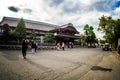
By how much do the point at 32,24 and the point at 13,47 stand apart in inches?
871

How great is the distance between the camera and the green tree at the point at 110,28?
1387 inches

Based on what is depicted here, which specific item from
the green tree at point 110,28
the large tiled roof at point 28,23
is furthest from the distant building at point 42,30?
the green tree at point 110,28

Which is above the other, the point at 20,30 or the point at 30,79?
the point at 20,30

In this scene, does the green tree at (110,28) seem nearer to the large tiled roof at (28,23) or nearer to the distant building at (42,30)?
the distant building at (42,30)

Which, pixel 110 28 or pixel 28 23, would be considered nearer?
pixel 110 28

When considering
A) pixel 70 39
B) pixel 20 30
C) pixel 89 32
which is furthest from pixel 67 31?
pixel 20 30

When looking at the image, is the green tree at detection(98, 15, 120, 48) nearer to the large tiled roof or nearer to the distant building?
the distant building

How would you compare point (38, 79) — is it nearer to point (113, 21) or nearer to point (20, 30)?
point (20, 30)

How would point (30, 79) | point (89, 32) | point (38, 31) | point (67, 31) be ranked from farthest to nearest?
point (89, 32) → point (67, 31) → point (38, 31) → point (30, 79)

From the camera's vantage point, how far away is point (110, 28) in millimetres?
36250

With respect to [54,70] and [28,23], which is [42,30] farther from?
[54,70]

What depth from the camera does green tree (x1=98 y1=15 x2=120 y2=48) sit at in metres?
35.2

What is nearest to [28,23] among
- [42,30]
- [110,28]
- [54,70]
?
[42,30]

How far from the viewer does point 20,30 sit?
1107 inches
